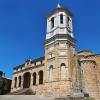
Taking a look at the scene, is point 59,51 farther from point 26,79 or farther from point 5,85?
point 5,85

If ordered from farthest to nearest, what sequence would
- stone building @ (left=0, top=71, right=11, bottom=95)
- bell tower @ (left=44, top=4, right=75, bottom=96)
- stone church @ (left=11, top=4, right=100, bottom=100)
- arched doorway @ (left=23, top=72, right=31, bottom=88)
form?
stone building @ (left=0, top=71, right=11, bottom=95) < arched doorway @ (left=23, top=72, right=31, bottom=88) < stone church @ (left=11, top=4, right=100, bottom=100) < bell tower @ (left=44, top=4, right=75, bottom=96)

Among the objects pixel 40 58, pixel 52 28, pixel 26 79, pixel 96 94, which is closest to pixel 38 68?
pixel 40 58

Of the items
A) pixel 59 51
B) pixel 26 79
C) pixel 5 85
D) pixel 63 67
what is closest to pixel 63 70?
pixel 63 67

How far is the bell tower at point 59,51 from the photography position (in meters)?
33.3

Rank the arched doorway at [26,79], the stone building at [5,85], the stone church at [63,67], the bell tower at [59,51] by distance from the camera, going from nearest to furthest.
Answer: the bell tower at [59,51], the stone church at [63,67], the arched doorway at [26,79], the stone building at [5,85]

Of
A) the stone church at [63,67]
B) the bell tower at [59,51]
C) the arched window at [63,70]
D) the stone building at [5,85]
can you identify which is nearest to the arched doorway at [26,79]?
the stone church at [63,67]

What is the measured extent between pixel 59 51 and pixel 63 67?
2762 mm

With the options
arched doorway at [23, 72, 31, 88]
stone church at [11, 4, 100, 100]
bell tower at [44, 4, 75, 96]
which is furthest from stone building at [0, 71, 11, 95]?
bell tower at [44, 4, 75, 96]

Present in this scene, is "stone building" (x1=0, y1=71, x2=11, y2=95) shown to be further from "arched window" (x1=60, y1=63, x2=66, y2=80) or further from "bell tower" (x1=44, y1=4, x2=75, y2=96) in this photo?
"arched window" (x1=60, y1=63, x2=66, y2=80)

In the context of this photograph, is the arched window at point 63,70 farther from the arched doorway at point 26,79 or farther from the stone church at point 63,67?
the arched doorway at point 26,79

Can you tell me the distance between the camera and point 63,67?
1347 inches

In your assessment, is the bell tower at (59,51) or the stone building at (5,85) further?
the stone building at (5,85)

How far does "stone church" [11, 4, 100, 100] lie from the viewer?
3344 cm

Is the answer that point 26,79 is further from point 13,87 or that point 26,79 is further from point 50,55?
point 50,55
